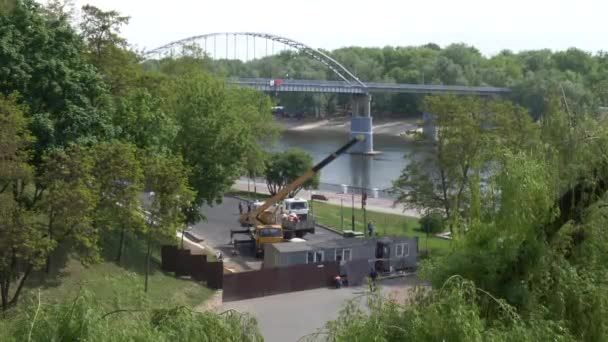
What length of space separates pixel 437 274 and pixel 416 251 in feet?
63.5

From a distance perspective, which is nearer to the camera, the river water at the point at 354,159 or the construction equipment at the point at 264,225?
the construction equipment at the point at 264,225

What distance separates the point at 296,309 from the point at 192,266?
15.0 ft

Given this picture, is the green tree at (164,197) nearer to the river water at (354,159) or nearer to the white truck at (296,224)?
the white truck at (296,224)

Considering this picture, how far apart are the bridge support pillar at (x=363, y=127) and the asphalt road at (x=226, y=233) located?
3990cm

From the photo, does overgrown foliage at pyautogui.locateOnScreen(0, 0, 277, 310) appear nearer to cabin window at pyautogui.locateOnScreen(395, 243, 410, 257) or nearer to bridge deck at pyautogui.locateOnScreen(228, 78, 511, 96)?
cabin window at pyautogui.locateOnScreen(395, 243, 410, 257)

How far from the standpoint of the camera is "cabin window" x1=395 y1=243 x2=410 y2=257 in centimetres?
2992

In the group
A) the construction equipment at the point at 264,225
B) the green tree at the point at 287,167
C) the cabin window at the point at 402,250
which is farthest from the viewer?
the green tree at the point at 287,167

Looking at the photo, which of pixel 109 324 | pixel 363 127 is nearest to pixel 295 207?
pixel 109 324

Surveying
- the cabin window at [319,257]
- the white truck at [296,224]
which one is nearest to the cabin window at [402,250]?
the cabin window at [319,257]

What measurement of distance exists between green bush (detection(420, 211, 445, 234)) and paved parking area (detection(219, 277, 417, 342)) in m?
5.93

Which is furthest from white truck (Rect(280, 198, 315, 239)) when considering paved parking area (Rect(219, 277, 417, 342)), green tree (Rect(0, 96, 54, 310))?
green tree (Rect(0, 96, 54, 310))

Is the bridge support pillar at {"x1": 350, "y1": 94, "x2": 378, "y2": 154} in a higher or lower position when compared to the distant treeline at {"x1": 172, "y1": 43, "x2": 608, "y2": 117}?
lower

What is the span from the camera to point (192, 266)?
26.7 meters

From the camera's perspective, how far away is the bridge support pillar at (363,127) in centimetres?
8469
